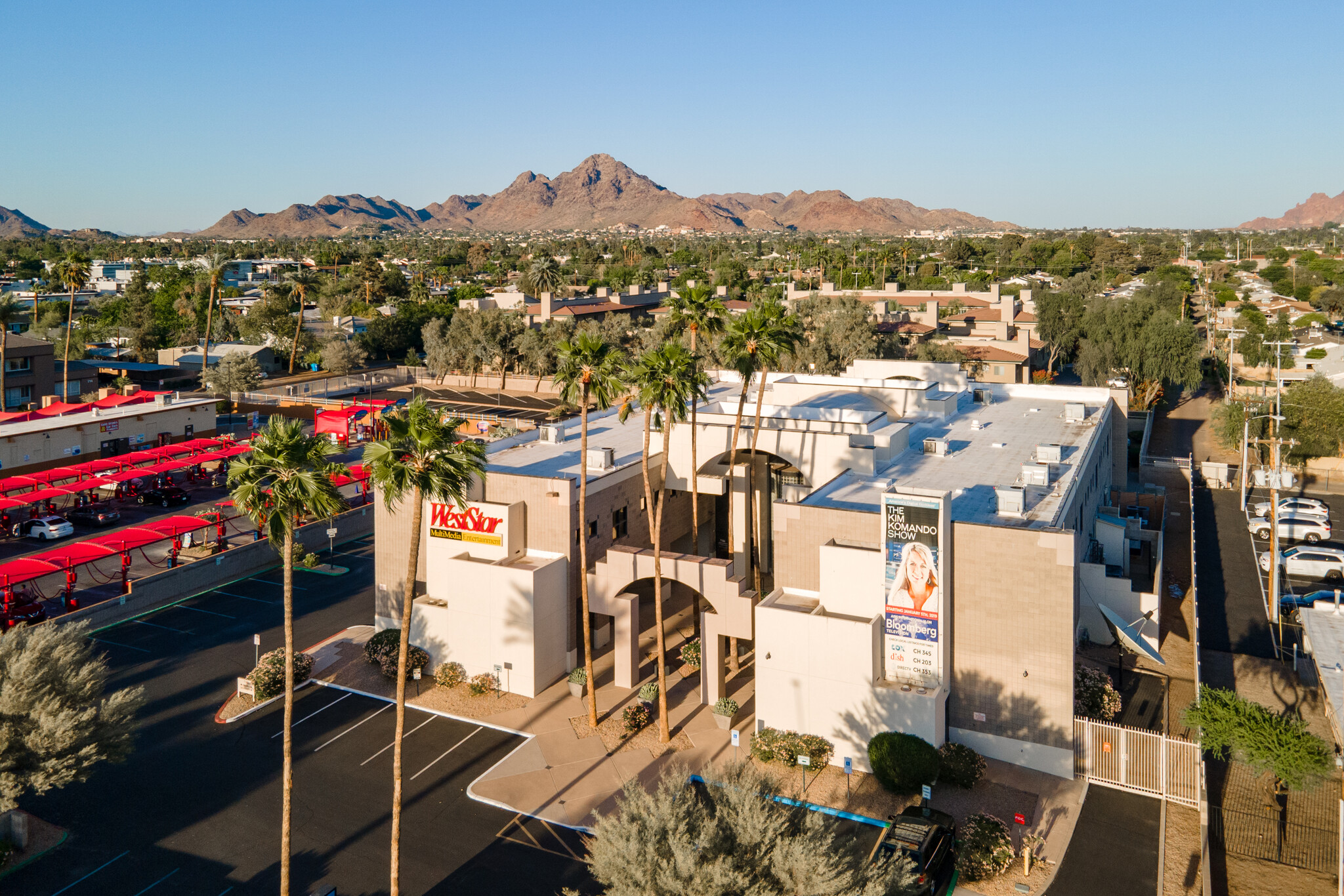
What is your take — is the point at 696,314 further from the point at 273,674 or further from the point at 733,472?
the point at 273,674

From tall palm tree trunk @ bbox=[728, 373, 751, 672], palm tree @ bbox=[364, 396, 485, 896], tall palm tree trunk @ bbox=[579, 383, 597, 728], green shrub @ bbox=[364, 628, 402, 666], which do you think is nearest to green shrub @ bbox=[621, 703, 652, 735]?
tall palm tree trunk @ bbox=[579, 383, 597, 728]

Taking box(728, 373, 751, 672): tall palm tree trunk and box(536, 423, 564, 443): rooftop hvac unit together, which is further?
box(536, 423, 564, 443): rooftop hvac unit

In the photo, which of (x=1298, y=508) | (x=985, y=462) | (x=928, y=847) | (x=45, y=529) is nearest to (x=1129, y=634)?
(x=985, y=462)

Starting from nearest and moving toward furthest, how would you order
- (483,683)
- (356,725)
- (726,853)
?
(726,853), (356,725), (483,683)

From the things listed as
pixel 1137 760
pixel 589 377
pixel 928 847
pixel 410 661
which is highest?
pixel 589 377

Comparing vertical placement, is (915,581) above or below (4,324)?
below

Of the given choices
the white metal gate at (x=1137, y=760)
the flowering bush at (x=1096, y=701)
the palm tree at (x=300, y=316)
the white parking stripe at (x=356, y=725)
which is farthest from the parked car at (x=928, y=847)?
the palm tree at (x=300, y=316)

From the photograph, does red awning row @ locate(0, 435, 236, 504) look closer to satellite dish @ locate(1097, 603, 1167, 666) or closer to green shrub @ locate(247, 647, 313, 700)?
green shrub @ locate(247, 647, 313, 700)

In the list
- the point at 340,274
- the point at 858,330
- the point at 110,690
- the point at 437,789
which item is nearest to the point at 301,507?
the point at 437,789
